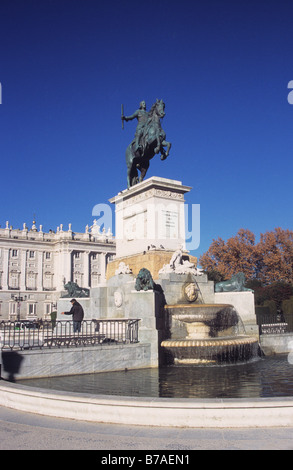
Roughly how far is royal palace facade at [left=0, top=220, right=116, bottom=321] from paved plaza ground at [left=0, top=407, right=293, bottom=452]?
101m

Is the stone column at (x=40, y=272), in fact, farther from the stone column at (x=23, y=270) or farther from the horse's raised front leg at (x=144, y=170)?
the horse's raised front leg at (x=144, y=170)

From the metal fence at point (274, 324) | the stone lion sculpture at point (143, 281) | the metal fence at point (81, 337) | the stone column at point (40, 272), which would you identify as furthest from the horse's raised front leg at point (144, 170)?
the stone column at point (40, 272)

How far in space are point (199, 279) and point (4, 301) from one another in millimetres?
94808

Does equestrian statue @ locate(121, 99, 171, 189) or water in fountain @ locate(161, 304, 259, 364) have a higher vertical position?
equestrian statue @ locate(121, 99, 171, 189)

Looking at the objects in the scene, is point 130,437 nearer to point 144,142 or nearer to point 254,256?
point 144,142

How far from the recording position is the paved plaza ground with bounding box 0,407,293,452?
207 inches

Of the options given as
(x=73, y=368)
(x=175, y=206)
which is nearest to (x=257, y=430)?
(x=73, y=368)

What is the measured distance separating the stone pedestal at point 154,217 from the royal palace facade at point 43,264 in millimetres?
87764

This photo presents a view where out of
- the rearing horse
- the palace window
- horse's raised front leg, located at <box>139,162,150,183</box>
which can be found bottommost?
the palace window

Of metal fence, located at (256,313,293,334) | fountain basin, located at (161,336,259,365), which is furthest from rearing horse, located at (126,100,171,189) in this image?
fountain basin, located at (161,336,259,365)

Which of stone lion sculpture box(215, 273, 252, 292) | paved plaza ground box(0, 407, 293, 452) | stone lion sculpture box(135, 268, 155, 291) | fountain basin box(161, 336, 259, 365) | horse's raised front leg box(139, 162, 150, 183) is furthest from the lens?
horse's raised front leg box(139, 162, 150, 183)

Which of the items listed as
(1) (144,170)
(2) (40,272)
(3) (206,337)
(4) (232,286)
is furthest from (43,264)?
(3) (206,337)

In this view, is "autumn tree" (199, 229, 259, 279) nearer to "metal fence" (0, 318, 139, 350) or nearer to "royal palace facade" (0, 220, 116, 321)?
"metal fence" (0, 318, 139, 350)
